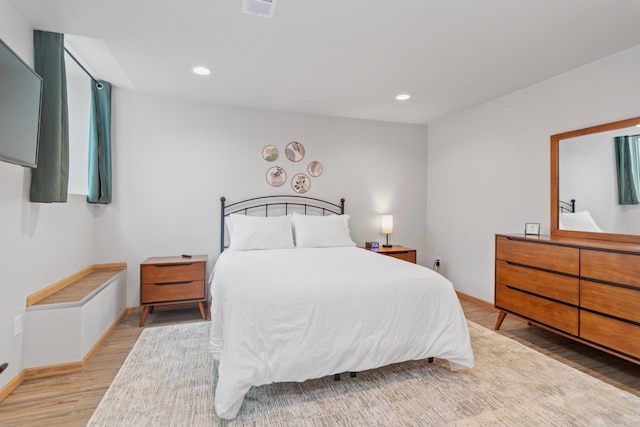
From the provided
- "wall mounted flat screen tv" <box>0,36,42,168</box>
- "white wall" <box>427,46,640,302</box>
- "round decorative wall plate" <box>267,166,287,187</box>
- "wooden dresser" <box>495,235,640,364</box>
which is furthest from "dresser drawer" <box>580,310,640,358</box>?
"wall mounted flat screen tv" <box>0,36,42,168</box>

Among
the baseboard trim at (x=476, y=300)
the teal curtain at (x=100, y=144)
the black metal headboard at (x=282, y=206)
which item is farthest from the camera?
the black metal headboard at (x=282, y=206)

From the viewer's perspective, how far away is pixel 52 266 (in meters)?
2.56

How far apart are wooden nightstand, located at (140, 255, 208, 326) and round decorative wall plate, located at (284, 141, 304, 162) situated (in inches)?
68.4

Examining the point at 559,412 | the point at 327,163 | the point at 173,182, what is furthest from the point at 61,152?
the point at 559,412

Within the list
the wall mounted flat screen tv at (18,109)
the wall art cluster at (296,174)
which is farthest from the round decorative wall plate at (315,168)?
the wall mounted flat screen tv at (18,109)

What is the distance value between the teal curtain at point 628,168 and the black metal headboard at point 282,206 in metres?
2.85

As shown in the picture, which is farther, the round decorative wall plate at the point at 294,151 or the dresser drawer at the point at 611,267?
the round decorative wall plate at the point at 294,151

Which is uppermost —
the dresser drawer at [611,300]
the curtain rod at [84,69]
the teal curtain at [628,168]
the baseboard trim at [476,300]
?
the curtain rod at [84,69]

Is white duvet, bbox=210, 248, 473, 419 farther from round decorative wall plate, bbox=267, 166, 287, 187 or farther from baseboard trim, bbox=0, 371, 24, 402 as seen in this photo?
round decorative wall plate, bbox=267, 166, 287, 187

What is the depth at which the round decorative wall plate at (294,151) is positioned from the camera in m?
4.26

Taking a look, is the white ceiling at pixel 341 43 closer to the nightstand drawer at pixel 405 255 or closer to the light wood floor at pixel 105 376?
the nightstand drawer at pixel 405 255

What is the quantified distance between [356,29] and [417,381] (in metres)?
2.50

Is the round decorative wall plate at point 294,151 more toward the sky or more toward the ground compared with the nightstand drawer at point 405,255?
more toward the sky

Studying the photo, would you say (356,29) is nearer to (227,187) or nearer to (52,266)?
(227,187)
